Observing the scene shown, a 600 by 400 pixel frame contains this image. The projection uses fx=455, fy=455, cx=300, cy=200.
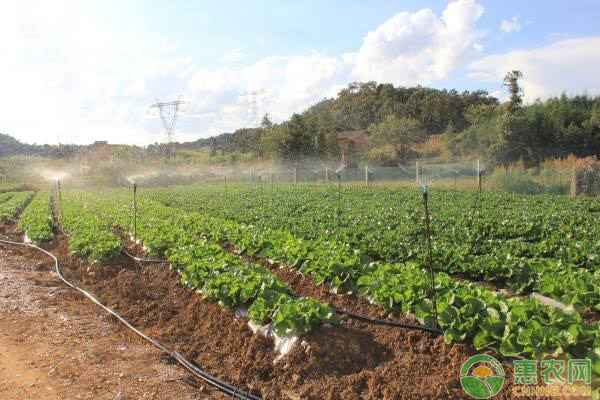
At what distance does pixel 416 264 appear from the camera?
639cm

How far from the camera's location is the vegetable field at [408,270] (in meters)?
4.18

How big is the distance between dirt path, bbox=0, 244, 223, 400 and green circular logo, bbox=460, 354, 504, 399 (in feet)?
7.46

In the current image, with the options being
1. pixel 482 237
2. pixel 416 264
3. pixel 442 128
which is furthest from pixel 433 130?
pixel 416 264

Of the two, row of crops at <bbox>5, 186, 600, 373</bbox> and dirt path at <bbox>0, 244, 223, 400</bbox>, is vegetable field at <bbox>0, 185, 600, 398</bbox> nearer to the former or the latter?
row of crops at <bbox>5, 186, 600, 373</bbox>

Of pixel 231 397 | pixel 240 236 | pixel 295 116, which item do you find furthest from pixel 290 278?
pixel 295 116

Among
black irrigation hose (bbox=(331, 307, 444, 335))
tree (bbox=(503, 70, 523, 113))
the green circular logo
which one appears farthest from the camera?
tree (bbox=(503, 70, 523, 113))

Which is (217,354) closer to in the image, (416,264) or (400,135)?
(416,264)

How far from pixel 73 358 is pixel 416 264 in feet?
14.7

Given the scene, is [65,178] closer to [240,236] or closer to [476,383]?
[240,236]

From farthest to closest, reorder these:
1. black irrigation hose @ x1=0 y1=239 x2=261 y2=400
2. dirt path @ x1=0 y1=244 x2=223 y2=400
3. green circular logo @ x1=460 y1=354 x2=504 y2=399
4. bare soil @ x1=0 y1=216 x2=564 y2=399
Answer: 1. dirt path @ x1=0 y1=244 x2=223 y2=400
2. black irrigation hose @ x1=0 y1=239 x2=261 y2=400
3. bare soil @ x1=0 y1=216 x2=564 y2=399
4. green circular logo @ x1=460 y1=354 x2=504 y2=399

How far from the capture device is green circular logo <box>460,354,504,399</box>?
3608 mm

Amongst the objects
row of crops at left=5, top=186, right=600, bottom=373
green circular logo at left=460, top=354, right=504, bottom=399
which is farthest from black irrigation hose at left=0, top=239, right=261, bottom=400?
green circular logo at left=460, top=354, right=504, bottom=399

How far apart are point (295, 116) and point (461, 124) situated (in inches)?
846

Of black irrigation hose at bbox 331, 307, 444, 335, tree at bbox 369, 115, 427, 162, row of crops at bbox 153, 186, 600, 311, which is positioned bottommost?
black irrigation hose at bbox 331, 307, 444, 335
